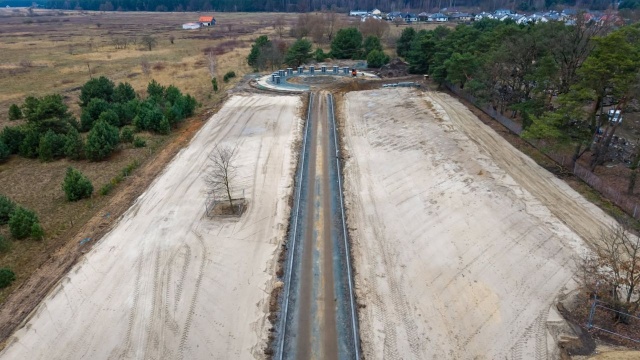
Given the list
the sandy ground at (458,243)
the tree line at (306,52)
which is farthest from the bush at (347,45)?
the sandy ground at (458,243)

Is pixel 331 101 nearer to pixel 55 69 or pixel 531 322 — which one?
pixel 531 322

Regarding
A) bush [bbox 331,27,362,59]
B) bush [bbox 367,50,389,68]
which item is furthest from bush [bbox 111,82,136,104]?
bush [bbox 331,27,362,59]

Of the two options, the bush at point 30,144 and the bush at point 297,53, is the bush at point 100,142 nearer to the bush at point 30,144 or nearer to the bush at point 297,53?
the bush at point 30,144

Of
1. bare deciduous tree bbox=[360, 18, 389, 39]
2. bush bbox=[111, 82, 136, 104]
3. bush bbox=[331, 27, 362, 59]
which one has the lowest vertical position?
bush bbox=[111, 82, 136, 104]

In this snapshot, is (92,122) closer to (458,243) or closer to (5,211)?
(5,211)

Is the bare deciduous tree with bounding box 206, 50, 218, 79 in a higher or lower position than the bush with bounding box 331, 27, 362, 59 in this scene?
lower

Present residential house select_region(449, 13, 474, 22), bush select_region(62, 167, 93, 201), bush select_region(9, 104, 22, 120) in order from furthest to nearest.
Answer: residential house select_region(449, 13, 474, 22) < bush select_region(9, 104, 22, 120) < bush select_region(62, 167, 93, 201)

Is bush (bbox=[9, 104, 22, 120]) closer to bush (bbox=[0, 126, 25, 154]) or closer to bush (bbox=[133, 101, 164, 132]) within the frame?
bush (bbox=[0, 126, 25, 154])

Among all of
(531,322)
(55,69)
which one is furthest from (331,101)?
(55,69)
